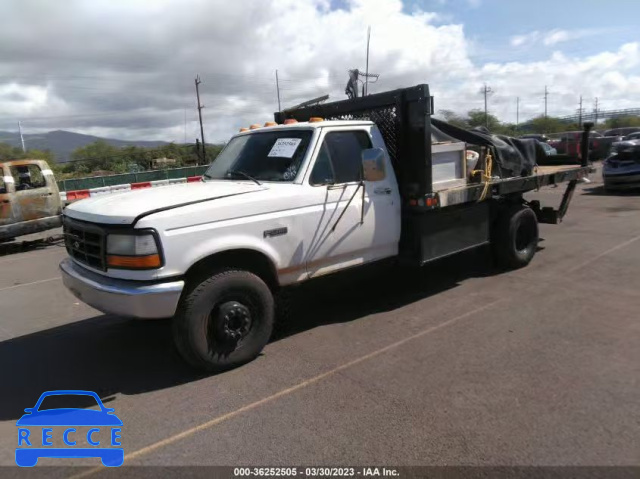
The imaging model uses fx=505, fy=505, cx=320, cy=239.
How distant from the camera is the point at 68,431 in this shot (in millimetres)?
3332

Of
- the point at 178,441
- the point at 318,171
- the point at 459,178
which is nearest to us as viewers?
the point at 178,441

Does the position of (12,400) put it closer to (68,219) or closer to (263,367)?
(68,219)

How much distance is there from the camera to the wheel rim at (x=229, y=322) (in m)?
3.99

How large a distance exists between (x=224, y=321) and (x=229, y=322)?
6 centimetres

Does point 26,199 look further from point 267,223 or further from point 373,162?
point 373,162

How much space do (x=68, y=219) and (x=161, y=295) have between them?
A: 1421mm

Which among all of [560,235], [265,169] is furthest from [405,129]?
[560,235]

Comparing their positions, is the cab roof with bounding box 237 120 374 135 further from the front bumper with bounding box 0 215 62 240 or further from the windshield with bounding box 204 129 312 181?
the front bumper with bounding box 0 215 62 240

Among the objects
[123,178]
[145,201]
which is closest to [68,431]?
[145,201]

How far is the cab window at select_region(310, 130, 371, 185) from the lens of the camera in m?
4.73

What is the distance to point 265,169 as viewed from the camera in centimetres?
486

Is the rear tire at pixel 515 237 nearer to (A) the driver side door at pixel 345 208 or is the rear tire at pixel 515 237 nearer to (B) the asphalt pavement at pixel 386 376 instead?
(B) the asphalt pavement at pixel 386 376

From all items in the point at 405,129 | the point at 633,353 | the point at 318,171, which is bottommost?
the point at 633,353

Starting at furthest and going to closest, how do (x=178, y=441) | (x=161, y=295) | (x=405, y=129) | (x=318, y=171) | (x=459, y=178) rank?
1. (x=459, y=178)
2. (x=405, y=129)
3. (x=318, y=171)
4. (x=161, y=295)
5. (x=178, y=441)
